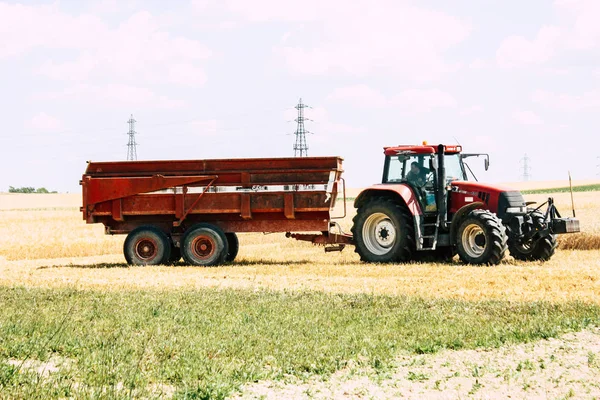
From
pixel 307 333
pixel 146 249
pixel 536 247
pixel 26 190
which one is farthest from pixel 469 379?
pixel 26 190

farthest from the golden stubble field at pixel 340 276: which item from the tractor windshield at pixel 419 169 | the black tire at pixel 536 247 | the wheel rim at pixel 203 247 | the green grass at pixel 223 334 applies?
the tractor windshield at pixel 419 169

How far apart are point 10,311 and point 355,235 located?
8.70m

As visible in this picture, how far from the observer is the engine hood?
17.6 meters

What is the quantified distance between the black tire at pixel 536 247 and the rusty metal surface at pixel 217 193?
4.09 meters

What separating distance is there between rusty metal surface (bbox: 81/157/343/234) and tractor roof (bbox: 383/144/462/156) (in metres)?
1.26

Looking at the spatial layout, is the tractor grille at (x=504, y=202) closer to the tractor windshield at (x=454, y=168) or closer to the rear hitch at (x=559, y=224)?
the rear hitch at (x=559, y=224)

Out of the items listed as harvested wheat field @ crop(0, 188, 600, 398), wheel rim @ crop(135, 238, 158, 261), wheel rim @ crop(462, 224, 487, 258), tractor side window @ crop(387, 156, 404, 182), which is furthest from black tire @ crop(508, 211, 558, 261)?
wheel rim @ crop(135, 238, 158, 261)

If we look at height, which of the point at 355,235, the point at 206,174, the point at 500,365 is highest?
the point at 206,174

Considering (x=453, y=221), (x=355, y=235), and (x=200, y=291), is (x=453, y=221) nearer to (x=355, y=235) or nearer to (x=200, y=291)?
(x=355, y=235)

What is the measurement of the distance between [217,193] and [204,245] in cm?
118

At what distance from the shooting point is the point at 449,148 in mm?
17969

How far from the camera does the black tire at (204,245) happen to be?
61.5 feet

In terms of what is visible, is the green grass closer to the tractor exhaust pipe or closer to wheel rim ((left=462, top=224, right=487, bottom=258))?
wheel rim ((left=462, top=224, right=487, bottom=258))

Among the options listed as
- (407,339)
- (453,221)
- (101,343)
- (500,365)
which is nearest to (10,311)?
(101,343)
